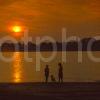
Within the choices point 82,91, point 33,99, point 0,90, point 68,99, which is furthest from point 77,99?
point 0,90

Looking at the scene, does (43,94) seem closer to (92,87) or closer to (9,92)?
(9,92)

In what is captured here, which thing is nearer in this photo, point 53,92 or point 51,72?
point 53,92

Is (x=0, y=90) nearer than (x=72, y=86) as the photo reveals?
Yes

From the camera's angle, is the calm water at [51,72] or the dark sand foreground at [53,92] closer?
the dark sand foreground at [53,92]

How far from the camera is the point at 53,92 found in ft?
94.5

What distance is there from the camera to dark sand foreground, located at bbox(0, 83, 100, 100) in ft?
86.1

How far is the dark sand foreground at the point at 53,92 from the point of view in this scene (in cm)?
2623

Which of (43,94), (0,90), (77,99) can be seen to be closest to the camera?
(77,99)

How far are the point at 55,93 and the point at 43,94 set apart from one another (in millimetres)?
882

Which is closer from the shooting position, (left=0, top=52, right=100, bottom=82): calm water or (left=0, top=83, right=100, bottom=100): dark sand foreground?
(left=0, top=83, right=100, bottom=100): dark sand foreground

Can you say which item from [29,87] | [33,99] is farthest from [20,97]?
[29,87]

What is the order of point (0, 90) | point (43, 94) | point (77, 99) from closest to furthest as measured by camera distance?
point (77, 99)
point (43, 94)
point (0, 90)

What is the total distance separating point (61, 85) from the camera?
33.0 metres

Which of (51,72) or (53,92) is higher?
(51,72)
